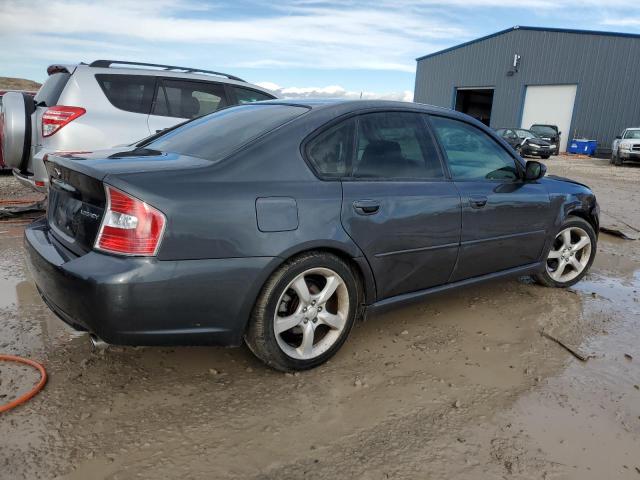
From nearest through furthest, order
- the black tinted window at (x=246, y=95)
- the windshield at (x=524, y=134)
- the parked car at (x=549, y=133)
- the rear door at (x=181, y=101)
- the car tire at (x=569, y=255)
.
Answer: the car tire at (x=569, y=255), the rear door at (x=181, y=101), the black tinted window at (x=246, y=95), the windshield at (x=524, y=134), the parked car at (x=549, y=133)

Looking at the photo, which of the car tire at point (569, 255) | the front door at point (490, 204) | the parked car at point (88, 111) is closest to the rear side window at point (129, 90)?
the parked car at point (88, 111)

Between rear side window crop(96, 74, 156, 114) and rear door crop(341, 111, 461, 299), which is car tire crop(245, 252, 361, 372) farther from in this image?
rear side window crop(96, 74, 156, 114)

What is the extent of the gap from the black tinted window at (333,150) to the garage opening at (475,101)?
31.9m

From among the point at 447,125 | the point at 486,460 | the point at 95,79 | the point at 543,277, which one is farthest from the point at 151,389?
the point at 95,79

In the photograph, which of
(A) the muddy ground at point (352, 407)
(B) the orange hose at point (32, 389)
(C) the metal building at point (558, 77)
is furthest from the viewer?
(C) the metal building at point (558, 77)

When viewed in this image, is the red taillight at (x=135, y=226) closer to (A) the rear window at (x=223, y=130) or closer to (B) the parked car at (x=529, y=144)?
(A) the rear window at (x=223, y=130)

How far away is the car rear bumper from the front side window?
63.0 inches

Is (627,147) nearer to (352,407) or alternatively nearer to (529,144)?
(529,144)

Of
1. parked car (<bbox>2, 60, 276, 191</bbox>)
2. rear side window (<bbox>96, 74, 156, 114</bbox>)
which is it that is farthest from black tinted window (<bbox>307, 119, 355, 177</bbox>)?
rear side window (<bbox>96, 74, 156, 114</bbox>)

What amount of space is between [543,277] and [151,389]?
331 centimetres

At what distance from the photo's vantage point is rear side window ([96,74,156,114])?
539 cm

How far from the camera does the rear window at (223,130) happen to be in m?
2.78

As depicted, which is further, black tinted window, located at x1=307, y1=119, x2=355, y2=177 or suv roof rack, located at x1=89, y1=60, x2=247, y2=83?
suv roof rack, located at x1=89, y1=60, x2=247, y2=83

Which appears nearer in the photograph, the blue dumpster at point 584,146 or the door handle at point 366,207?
the door handle at point 366,207
